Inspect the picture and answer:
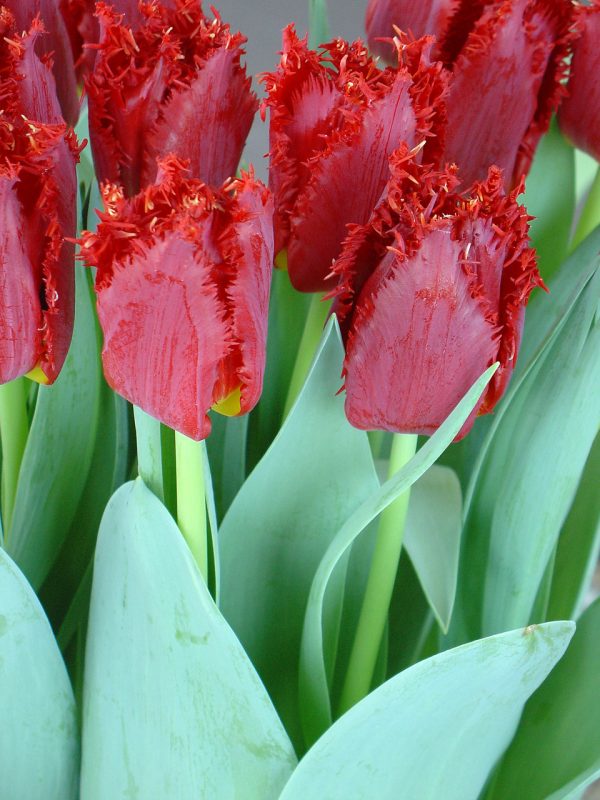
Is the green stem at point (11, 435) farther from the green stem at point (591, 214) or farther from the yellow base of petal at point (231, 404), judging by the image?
the green stem at point (591, 214)

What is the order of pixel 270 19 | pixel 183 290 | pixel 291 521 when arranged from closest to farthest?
pixel 183 290 < pixel 291 521 < pixel 270 19

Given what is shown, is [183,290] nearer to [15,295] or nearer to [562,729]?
[15,295]

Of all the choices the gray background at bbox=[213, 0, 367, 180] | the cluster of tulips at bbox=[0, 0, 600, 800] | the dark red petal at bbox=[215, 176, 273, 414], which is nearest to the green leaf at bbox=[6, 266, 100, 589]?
the cluster of tulips at bbox=[0, 0, 600, 800]

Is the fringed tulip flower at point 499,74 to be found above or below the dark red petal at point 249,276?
above

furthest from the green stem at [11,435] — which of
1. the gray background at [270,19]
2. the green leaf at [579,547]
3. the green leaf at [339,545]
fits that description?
the gray background at [270,19]

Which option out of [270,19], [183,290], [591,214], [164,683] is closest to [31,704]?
[164,683]

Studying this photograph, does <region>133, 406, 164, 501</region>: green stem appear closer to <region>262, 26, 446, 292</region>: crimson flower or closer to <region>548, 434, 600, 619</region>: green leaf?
<region>262, 26, 446, 292</region>: crimson flower
